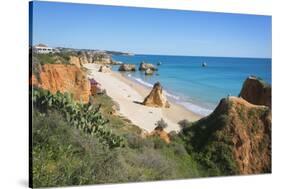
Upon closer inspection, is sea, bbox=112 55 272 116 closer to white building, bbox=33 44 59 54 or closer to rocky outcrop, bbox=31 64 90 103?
rocky outcrop, bbox=31 64 90 103

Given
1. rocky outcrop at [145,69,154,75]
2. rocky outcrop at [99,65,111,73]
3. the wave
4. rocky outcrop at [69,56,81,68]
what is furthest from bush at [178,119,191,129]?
rocky outcrop at [69,56,81,68]

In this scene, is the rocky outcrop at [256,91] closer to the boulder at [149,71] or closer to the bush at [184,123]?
the bush at [184,123]

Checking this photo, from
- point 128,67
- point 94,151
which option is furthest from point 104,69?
point 94,151

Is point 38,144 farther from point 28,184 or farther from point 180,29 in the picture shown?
point 180,29

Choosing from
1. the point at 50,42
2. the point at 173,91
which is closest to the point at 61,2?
the point at 50,42

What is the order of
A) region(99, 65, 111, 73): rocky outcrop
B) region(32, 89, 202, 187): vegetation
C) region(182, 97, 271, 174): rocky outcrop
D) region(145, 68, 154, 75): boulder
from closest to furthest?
region(32, 89, 202, 187): vegetation, region(99, 65, 111, 73): rocky outcrop, region(145, 68, 154, 75): boulder, region(182, 97, 271, 174): rocky outcrop

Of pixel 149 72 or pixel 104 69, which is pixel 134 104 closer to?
pixel 149 72

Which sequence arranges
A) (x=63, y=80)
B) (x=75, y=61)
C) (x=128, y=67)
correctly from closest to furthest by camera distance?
(x=63, y=80), (x=75, y=61), (x=128, y=67)
